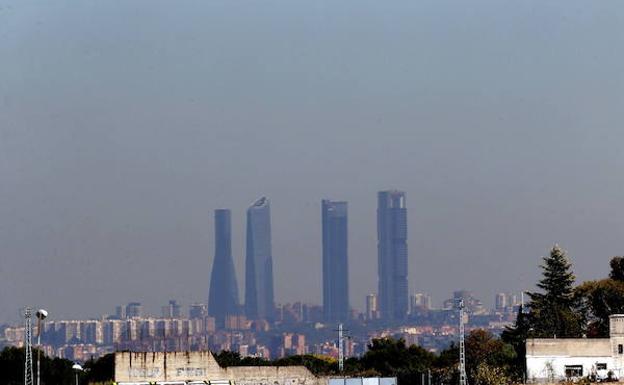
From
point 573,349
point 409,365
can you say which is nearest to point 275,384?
point 573,349

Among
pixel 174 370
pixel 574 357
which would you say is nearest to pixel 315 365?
pixel 174 370

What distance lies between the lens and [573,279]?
118562 millimetres

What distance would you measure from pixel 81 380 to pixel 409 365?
2508cm

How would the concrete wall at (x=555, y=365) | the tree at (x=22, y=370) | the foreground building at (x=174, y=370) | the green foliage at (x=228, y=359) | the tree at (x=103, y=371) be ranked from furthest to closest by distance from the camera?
the tree at (x=22, y=370), the green foliage at (x=228, y=359), the tree at (x=103, y=371), the foreground building at (x=174, y=370), the concrete wall at (x=555, y=365)

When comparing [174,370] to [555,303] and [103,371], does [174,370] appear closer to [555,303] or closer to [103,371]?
[103,371]

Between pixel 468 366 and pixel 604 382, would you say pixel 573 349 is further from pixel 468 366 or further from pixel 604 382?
pixel 468 366

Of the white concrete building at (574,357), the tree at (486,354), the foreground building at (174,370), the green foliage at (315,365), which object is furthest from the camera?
the green foliage at (315,365)

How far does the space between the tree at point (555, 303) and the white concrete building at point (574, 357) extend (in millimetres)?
22128

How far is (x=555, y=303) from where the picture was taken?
115062 millimetres

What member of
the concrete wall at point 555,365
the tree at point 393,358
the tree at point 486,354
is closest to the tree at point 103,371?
the tree at point 393,358

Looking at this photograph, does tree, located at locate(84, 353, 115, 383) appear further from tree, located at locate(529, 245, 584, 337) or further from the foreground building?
tree, located at locate(529, 245, 584, 337)

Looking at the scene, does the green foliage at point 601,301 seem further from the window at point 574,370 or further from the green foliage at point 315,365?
the window at point 574,370

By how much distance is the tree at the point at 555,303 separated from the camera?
10869 centimetres

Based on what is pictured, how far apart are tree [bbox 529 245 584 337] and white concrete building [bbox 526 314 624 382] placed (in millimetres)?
22128
